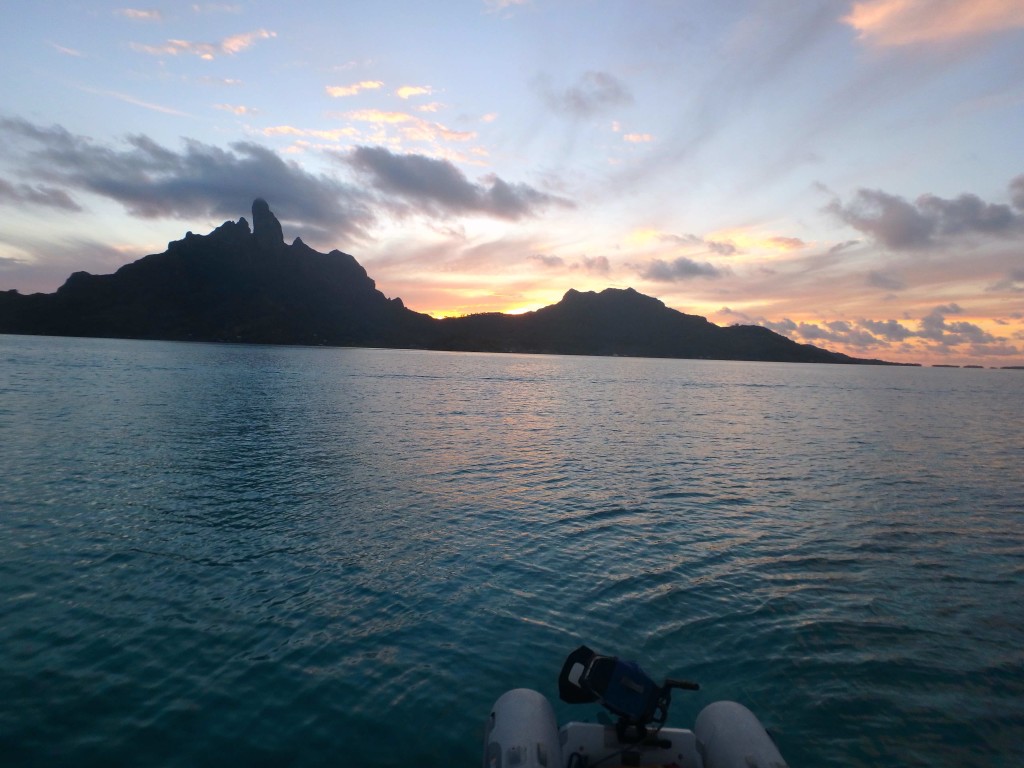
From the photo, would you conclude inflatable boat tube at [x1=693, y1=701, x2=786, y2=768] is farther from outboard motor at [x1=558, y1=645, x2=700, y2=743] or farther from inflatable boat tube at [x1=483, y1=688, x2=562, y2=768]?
inflatable boat tube at [x1=483, y1=688, x2=562, y2=768]

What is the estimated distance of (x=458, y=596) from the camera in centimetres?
1633

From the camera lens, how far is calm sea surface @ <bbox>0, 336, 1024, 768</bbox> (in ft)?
35.4

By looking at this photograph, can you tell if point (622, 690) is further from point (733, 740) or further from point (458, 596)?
point (458, 596)

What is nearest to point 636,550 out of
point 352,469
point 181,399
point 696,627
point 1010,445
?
point 696,627

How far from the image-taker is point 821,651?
1371cm

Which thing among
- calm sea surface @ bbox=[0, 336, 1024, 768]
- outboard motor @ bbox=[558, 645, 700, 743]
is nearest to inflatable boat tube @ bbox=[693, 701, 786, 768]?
outboard motor @ bbox=[558, 645, 700, 743]

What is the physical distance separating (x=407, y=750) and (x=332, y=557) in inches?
384

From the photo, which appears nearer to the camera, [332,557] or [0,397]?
[332,557]

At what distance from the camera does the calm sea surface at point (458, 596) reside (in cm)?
1079

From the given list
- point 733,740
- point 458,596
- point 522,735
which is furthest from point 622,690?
point 458,596

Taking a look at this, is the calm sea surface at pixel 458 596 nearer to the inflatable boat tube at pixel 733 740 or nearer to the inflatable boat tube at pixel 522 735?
the inflatable boat tube at pixel 522 735

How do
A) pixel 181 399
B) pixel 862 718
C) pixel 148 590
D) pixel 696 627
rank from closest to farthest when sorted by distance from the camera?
1. pixel 862 718
2. pixel 696 627
3. pixel 148 590
4. pixel 181 399

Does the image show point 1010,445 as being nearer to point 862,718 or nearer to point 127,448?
point 862,718

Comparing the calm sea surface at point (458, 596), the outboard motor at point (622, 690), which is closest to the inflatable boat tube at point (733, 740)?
the outboard motor at point (622, 690)
